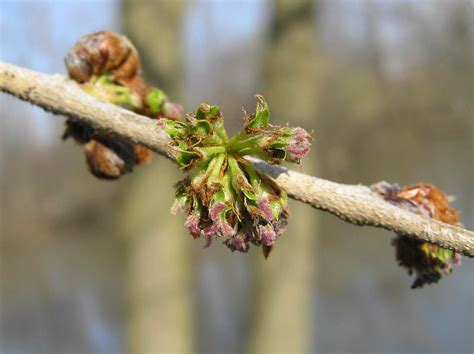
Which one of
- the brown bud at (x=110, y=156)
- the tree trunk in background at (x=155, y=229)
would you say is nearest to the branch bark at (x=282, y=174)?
the brown bud at (x=110, y=156)

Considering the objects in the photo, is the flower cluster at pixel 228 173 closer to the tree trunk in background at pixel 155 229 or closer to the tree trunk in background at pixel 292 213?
the tree trunk in background at pixel 155 229

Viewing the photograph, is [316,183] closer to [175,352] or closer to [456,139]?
[175,352]

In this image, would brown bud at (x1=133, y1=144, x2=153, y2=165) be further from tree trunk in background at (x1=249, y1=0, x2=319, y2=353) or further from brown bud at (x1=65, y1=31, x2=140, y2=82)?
tree trunk in background at (x1=249, y1=0, x2=319, y2=353)

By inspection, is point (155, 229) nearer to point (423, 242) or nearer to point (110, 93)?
point (110, 93)

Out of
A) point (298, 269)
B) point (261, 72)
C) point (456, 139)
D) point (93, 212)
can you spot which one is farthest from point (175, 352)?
point (456, 139)

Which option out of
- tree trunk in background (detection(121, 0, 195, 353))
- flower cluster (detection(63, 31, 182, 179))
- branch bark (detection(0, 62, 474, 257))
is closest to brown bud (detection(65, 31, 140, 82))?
flower cluster (detection(63, 31, 182, 179))

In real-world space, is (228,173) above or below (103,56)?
below

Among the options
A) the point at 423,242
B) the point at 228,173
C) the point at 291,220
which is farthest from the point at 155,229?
the point at 228,173
